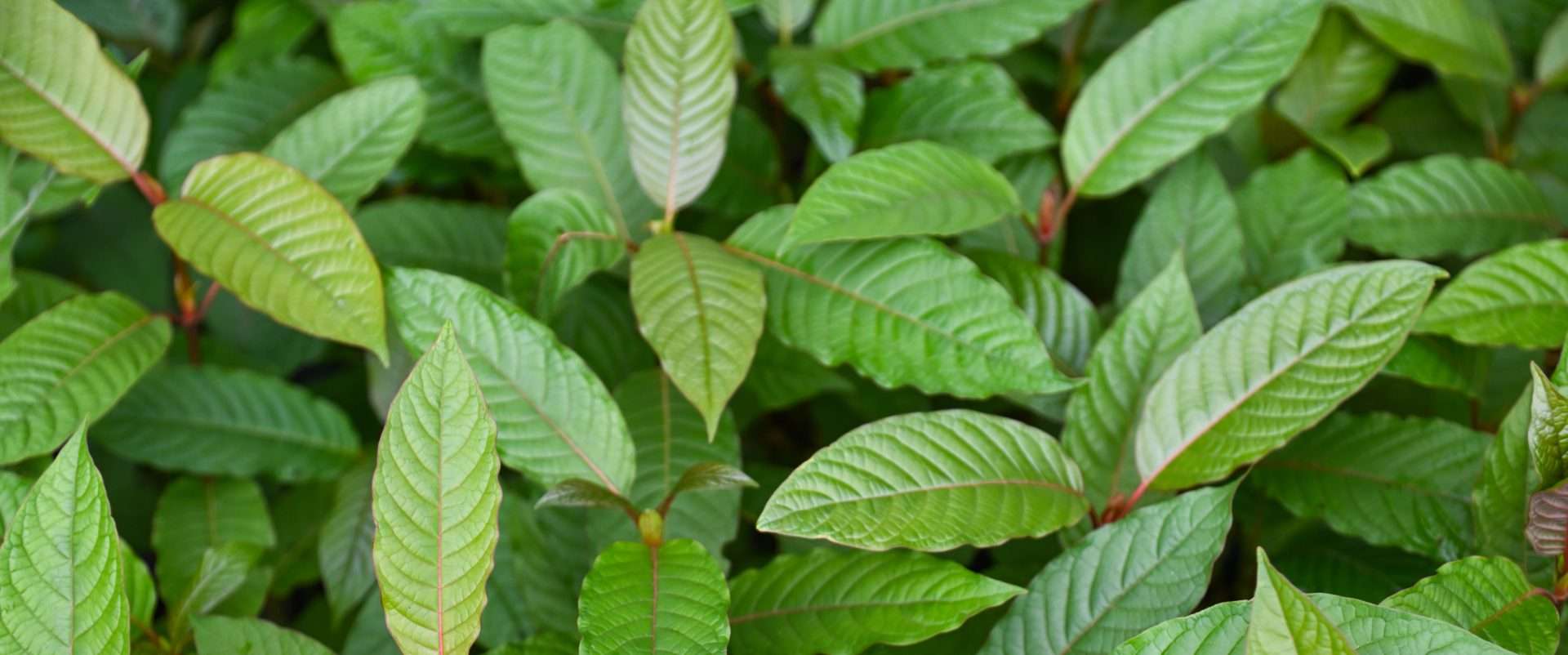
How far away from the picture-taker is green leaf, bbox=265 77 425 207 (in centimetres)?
121

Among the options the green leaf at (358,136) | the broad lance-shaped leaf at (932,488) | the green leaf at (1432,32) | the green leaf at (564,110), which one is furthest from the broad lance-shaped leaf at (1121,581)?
the green leaf at (358,136)

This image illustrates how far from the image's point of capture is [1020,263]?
1.20 metres

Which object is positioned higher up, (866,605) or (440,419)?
(440,419)

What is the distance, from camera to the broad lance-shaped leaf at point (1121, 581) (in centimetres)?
94

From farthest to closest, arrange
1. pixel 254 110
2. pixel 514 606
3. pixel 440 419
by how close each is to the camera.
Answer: pixel 254 110, pixel 514 606, pixel 440 419

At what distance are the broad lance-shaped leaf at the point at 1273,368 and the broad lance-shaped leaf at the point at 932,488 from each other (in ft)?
0.31

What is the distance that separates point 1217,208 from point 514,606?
0.86 meters

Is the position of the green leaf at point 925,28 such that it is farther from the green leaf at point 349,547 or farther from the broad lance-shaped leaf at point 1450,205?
the green leaf at point 349,547

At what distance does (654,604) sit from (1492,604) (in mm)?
657

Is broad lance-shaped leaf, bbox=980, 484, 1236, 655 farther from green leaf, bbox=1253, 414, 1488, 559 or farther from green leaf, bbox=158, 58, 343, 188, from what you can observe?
green leaf, bbox=158, 58, 343, 188

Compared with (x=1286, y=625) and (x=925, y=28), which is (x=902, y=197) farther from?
(x=1286, y=625)

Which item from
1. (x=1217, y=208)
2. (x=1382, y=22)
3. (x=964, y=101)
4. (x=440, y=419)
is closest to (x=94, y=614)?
(x=440, y=419)

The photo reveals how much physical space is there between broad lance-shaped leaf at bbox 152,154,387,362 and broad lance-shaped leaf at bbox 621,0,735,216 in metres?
0.30

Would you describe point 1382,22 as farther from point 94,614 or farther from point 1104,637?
point 94,614
